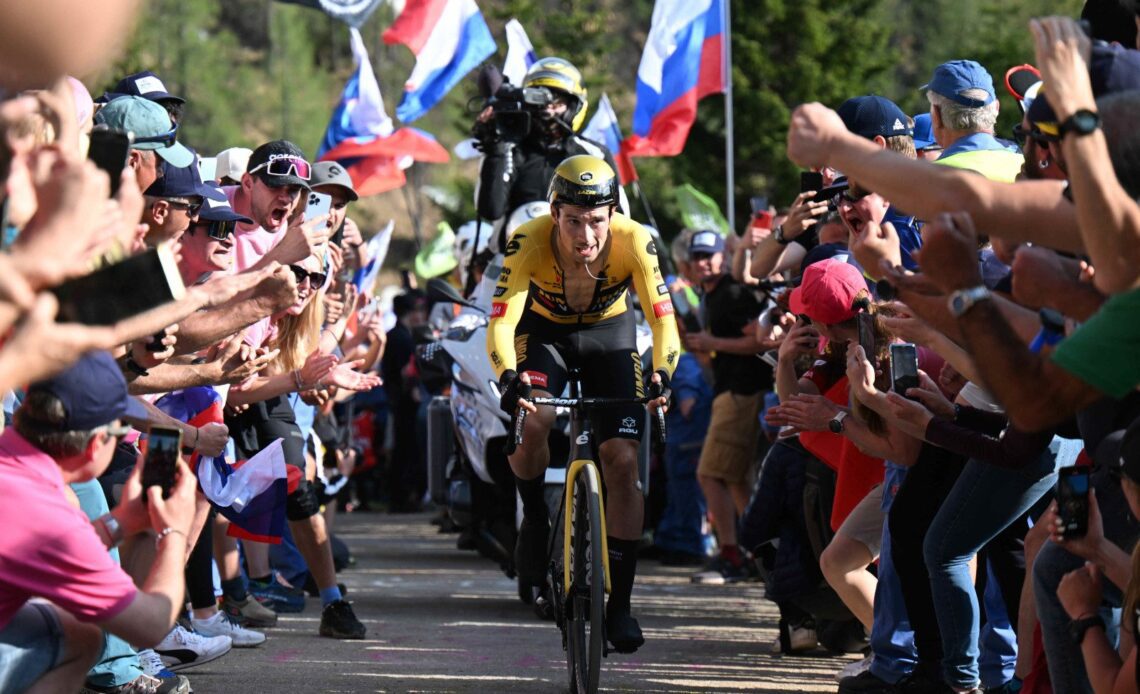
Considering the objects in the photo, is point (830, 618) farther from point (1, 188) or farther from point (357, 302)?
point (1, 188)

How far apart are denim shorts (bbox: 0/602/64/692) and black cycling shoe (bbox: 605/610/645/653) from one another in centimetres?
324

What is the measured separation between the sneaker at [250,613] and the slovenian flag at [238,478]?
3.15 ft

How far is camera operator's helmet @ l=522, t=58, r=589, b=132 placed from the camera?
10.8 meters

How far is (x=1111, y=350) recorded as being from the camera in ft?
12.5

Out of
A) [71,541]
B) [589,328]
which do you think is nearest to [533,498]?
[589,328]

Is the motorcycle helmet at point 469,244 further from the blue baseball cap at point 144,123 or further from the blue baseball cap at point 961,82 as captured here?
the blue baseball cap at point 144,123

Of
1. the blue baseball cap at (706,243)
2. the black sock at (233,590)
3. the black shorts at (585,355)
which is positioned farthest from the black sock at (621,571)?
the blue baseball cap at (706,243)

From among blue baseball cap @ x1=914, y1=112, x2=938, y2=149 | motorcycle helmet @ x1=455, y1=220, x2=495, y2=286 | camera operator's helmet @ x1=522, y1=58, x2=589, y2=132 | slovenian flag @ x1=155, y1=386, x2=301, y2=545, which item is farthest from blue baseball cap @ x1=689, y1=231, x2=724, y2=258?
slovenian flag @ x1=155, y1=386, x2=301, y2=545

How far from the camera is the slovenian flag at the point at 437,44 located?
612 inches

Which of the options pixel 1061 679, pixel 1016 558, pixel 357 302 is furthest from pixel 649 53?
pixel 1061 679

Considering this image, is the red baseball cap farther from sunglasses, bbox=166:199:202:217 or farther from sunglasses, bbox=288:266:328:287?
sunglasses, bbox=166:199:202:217

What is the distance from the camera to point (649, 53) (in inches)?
611

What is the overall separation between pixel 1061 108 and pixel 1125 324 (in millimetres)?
534

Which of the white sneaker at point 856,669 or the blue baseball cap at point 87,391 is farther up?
the blue baseball cap at point 87,391
